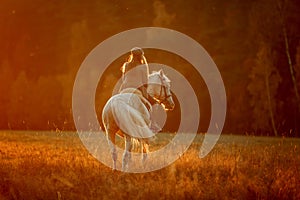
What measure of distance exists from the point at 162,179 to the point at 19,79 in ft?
71.6

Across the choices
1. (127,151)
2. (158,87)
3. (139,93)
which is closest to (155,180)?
(127,151)

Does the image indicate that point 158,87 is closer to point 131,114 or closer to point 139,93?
point 139,93

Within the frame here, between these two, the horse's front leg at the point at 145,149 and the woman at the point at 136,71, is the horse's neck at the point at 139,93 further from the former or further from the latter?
the horse's front leg at the point at 145,149

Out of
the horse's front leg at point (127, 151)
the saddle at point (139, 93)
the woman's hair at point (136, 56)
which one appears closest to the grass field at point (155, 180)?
the horse's front leg at point (127, 151)

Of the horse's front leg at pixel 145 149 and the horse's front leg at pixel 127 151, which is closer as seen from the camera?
the horse's front leg at pixel 127 151

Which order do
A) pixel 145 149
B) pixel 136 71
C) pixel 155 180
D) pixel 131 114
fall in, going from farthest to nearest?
pixel 145 149 < pixel 136 71 < pixel 131 114 < pixel 155 180

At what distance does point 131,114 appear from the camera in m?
8.50

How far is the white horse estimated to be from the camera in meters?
8.48

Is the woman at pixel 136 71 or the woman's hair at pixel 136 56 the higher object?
the woman's hair at pixel 136 56

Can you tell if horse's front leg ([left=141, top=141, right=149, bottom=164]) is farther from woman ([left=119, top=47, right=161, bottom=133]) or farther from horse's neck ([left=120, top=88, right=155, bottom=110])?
horse's neck ([left=120, top=88, right=155, bottom=110])

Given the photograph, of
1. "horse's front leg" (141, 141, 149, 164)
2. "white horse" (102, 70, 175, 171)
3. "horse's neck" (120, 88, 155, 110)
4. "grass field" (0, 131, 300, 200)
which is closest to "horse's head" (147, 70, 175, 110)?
"white horse" (102, 70, 175, 171)

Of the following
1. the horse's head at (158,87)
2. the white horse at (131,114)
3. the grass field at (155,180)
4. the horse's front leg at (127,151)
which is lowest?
the grass field at (155,180)

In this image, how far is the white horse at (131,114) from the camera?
848cm

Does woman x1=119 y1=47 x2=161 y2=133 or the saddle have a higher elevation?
woman x1=119 y1=47 x2=161 y2=133
